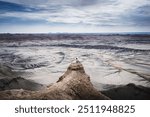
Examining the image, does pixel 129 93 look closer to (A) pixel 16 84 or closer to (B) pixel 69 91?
(B) pixel 69 91

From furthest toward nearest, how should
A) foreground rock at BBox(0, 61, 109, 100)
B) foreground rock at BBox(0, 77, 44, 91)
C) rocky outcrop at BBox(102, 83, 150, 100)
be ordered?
foreground rock at BBox(0, 77, 44, 91) < rocky outcrop at BBox(102, 83, 150, 100) < foreground rock at BBox(0, 61, 109, 100)

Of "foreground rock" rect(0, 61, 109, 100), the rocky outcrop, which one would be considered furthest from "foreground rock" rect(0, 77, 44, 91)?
"foreground rock" rect(0, 61, 109, 100)

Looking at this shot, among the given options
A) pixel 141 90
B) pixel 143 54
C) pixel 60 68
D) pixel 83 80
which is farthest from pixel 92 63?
pixel 83 80

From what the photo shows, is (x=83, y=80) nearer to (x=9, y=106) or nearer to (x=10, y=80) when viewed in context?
(x=9, y=106)

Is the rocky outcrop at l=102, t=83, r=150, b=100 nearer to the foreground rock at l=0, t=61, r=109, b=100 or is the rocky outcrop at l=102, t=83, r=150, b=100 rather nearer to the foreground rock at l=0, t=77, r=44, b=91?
the foreground rock at l=0, t=61, r=109, b=100

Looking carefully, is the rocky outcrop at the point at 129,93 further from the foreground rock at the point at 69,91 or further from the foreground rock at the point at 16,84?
the foreground rock at the point at 16,84

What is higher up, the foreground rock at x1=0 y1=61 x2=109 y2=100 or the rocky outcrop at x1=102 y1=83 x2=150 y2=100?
the foreground rock at x1=0 y1=61 x2=109 y2=100

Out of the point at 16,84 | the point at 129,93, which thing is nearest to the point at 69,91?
the point at 129,93

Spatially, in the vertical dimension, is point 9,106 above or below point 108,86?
above
